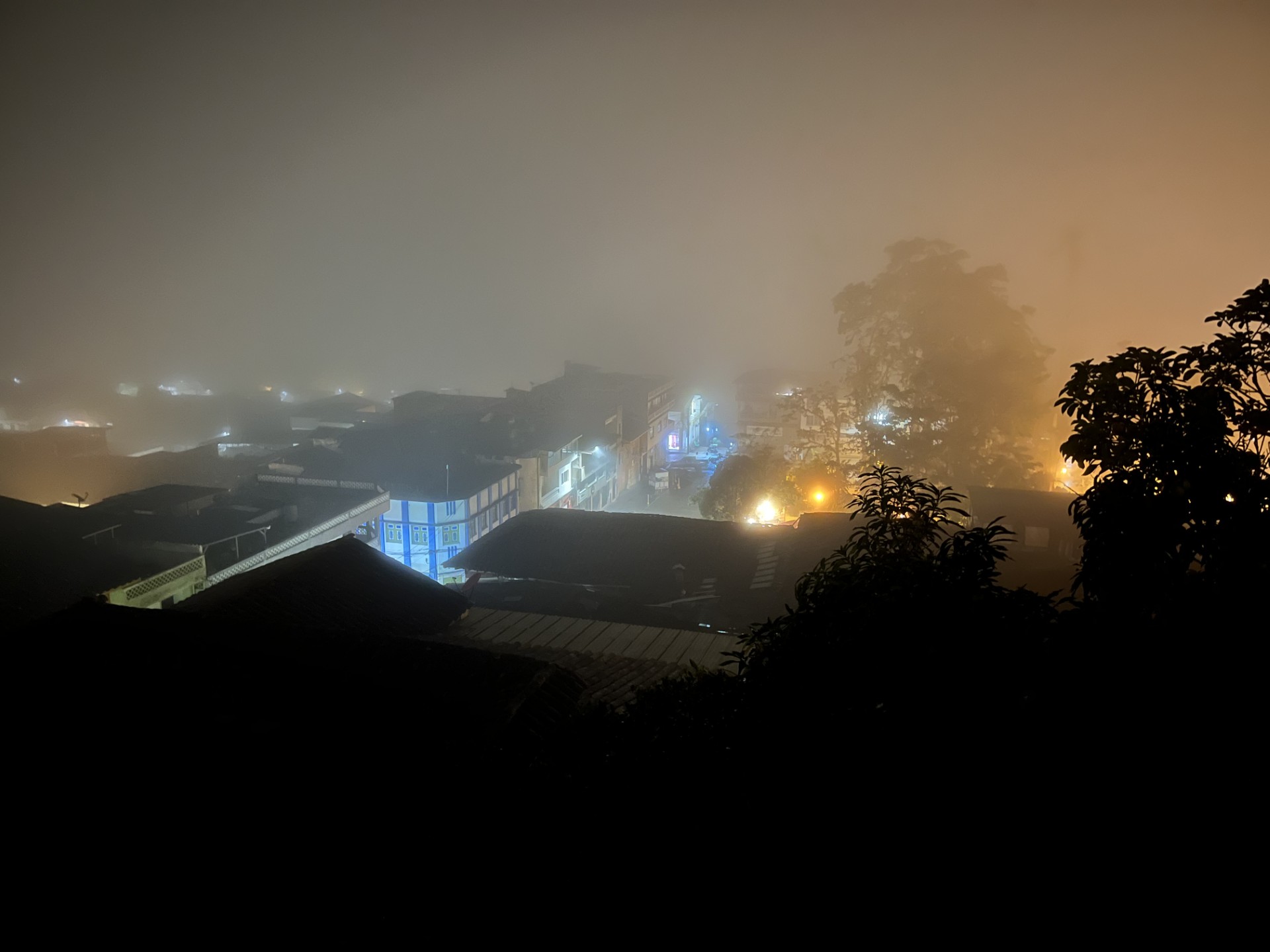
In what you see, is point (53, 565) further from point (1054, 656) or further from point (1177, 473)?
point (1177, 473)

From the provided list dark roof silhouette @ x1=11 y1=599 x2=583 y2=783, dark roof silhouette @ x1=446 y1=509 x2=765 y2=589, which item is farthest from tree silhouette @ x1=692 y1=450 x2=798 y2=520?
dark roof silhouette @ x1=11 y1=599 x2=583 y2=783

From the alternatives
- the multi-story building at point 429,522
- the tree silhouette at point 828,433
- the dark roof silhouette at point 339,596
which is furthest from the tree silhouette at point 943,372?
the dark roof silhouette at point 339,596

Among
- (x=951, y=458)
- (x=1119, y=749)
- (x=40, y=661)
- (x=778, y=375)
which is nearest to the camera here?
(x=1119, y=749)

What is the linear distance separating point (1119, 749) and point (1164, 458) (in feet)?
6.39

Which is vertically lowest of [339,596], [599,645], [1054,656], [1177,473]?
[599,645]

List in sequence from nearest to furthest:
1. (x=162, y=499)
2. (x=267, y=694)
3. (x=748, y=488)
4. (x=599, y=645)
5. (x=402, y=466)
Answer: (x=267, y=694) → (x=599, y=645) → (x=162, y=499) → (x=748, y=488) → (x=402, y=466)

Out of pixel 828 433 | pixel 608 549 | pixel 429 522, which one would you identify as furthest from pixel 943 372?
pixel 429 522

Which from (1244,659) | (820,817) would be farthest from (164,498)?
(1244,659)

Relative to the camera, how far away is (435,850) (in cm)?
423

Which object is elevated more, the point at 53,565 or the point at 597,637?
the point at 53,565

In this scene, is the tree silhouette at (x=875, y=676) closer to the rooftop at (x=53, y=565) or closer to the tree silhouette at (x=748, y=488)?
Answer: the rooftop at (x=53, y=565)

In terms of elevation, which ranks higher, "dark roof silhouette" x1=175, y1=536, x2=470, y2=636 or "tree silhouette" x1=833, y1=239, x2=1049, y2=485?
"tree silhouette" x1=833, y1=239, x2=1049, y2=485

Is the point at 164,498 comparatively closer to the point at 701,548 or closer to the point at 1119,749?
the point at 701,548

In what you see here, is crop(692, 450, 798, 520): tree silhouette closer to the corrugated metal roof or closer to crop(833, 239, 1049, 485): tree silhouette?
crop(833, 239, 1049, 485): tree silhouette
